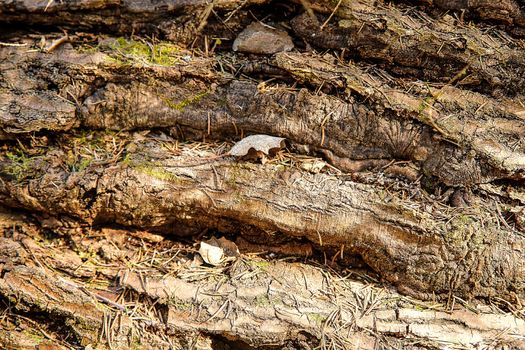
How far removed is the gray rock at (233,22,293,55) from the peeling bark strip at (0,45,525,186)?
0.42 feet

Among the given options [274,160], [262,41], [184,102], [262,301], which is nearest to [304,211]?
[274,160]

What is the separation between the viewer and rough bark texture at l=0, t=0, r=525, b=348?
2.65m

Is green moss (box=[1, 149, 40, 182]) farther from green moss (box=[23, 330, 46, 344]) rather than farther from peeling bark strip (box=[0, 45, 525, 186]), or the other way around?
green moss (box=[23, 330, 46, 344])

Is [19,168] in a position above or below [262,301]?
above

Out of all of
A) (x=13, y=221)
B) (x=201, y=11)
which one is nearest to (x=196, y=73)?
(x=201, y=11)

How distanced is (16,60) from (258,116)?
5.48ft

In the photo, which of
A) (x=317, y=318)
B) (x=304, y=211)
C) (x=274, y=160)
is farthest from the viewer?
(x=274, y=160)

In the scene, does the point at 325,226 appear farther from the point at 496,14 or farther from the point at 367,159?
the point at 496,14

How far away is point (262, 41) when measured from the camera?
3.02 m

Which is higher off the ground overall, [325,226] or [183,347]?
[325,226]

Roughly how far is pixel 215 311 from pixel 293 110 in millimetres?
1312

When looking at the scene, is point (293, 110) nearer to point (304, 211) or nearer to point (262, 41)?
point (262, 41)

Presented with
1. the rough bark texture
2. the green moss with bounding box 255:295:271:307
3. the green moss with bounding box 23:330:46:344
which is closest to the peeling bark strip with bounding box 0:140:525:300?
the rough bark texture

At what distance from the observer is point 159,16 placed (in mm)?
3076
